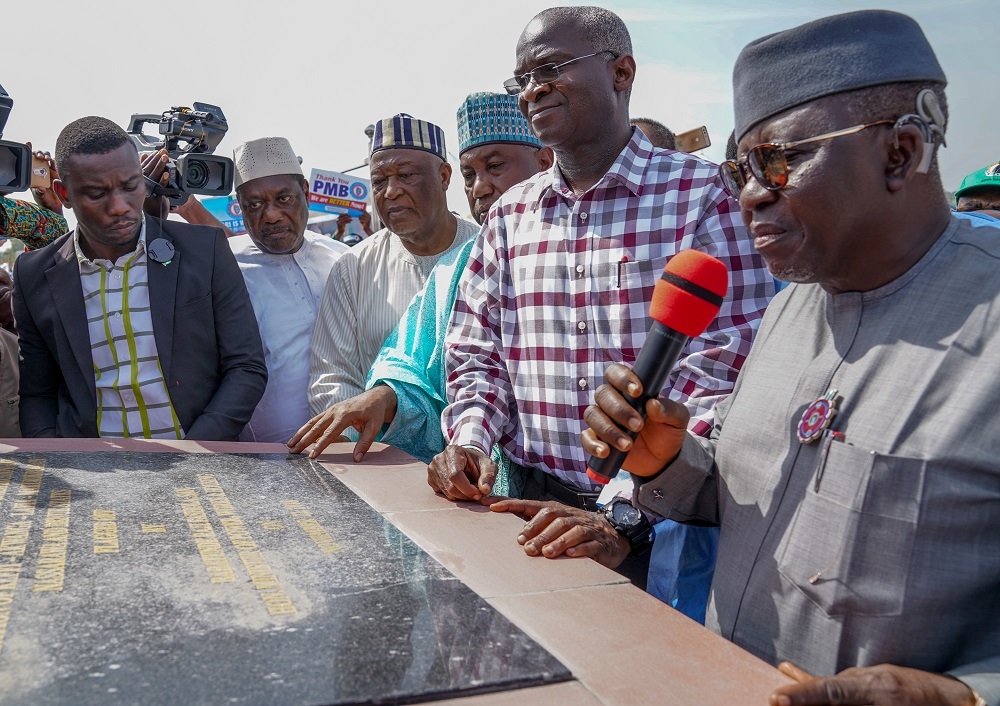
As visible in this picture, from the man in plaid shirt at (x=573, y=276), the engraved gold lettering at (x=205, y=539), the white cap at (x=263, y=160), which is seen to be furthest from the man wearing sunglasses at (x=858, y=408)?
the white cap at (x=263, y=160)

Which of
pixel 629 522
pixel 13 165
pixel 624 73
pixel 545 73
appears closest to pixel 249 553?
pixel 629 522

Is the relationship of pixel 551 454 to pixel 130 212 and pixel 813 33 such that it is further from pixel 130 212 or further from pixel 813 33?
pixel 130 212

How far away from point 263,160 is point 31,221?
43.6 inches

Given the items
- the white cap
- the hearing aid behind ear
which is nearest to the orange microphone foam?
the hearing aid behind ear

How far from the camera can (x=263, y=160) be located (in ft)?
13.8

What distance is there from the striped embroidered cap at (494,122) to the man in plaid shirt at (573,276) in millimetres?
1197

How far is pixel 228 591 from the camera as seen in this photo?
4.78 ft

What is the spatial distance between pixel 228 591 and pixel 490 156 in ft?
8.98

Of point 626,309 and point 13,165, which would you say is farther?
point 13,165

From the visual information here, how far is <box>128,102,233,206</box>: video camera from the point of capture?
4141mm

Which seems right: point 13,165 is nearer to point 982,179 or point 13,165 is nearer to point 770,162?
point 770,162

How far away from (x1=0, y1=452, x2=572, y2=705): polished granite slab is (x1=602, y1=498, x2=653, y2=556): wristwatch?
533 millimetres

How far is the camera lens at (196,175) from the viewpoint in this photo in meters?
4.16

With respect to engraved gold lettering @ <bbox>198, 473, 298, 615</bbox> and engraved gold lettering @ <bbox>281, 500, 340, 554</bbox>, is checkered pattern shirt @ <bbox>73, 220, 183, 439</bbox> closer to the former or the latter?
engraved gold lettering @ <bbox>198, 473, 298, 615</bbox>
